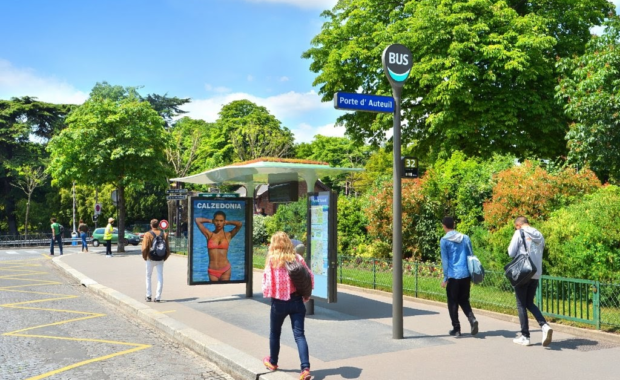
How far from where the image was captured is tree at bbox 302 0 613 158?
19594 millimetres

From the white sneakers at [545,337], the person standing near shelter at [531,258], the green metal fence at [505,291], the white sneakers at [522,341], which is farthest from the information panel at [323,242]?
the white sneakers at [545,337]

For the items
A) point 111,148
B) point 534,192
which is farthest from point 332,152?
point 534,192

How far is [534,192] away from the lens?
12.3 metres

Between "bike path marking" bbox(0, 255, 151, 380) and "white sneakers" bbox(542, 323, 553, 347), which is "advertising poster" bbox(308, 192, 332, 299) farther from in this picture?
"white sneakers" bbox(542, 323, 553, 347)

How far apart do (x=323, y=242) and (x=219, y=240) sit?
3.02 metres

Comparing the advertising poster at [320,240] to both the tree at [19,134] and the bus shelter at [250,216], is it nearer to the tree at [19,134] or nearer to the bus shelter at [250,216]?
the bus shelter at [250,216]

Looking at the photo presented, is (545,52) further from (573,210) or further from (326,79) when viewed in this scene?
(573,210)

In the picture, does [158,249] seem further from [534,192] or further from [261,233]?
[261,233]

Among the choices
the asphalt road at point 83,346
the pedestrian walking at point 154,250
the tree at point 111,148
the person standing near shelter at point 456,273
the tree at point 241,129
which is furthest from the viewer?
the tree at point 241,129

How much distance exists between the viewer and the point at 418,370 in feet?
20.3

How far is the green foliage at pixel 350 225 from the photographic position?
19.9 metres

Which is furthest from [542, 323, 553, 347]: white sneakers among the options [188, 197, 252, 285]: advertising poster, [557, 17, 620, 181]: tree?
[557, 17, 620, 181]: tree

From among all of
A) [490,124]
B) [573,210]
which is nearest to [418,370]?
[573,210]

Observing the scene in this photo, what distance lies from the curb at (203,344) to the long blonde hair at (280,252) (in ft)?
3.94
